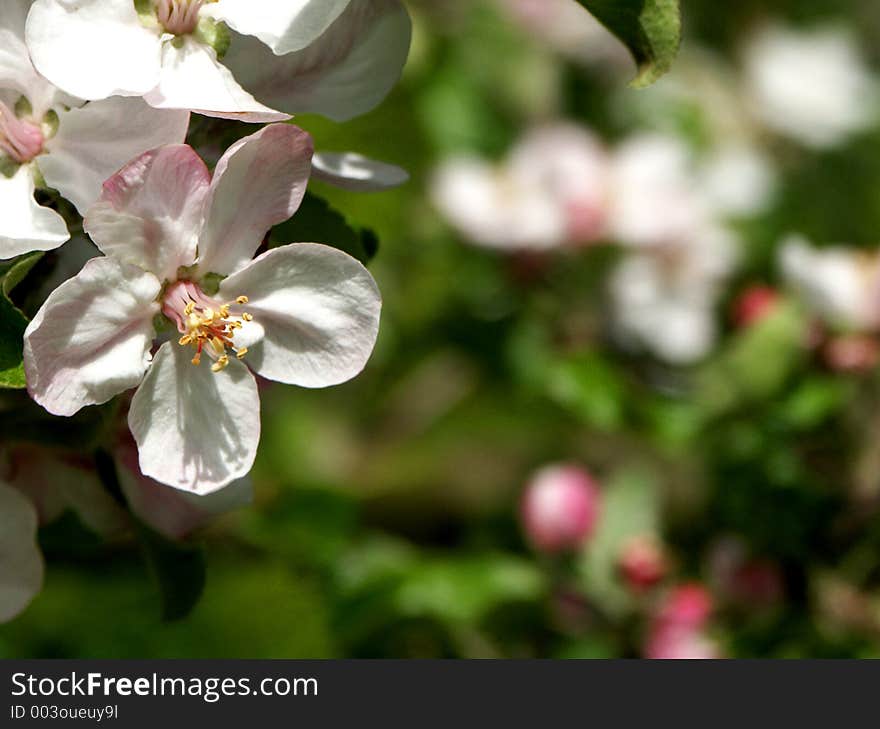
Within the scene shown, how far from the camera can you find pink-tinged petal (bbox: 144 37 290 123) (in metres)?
0.58

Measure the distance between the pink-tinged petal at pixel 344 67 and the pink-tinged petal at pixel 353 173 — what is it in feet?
0.08

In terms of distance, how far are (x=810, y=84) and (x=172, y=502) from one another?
6.35 feet

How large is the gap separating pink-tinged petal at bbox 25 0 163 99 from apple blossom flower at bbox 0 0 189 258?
1 centimetres

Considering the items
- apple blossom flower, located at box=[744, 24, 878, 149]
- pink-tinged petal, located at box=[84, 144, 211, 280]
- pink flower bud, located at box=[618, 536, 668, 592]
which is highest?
apple blossom flower, located at box=[744, 24, 878, 149]

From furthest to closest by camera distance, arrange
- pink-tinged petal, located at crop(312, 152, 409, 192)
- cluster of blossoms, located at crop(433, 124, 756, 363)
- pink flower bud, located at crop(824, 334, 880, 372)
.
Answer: cluster of blossoms, located at crop(433, 124, 756, 363) → pink flower bud, located at crop(824, 334, 880, 372) → pink-tinged petal, located at crop(312, 152, 409, 192)

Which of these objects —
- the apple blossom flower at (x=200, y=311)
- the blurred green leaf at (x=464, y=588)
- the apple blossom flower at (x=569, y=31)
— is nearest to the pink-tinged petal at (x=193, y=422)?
the apple blossom flower at (x=200, y=311)

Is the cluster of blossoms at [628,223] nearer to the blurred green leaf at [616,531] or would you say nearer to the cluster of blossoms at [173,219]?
the blurred green leaf at [616,531]

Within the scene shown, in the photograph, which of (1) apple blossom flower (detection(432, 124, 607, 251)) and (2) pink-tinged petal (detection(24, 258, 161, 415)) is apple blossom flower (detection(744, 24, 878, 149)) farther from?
(2) pink-tinged petal (detection(24, 258, 161, 415))

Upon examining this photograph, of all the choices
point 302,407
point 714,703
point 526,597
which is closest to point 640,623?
point 526,597

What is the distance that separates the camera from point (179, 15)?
2.05 feet

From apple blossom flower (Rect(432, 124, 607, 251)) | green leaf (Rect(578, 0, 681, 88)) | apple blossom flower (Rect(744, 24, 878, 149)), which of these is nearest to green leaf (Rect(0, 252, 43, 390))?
green leaf (Rect(578, 0, 681, 88))

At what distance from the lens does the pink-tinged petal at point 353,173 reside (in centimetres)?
69

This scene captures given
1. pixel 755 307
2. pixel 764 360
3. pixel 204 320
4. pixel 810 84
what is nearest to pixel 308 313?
pixel 204 320

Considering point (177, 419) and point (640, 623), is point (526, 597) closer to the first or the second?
point (640, 623)
